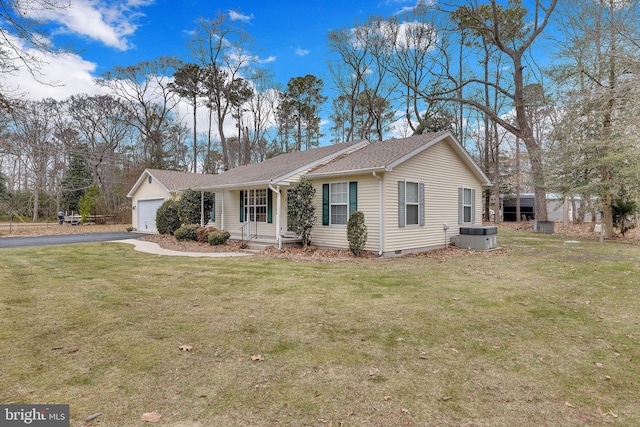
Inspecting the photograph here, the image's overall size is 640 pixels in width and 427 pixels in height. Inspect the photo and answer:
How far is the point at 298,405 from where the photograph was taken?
2.67m

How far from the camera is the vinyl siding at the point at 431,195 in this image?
10.8m

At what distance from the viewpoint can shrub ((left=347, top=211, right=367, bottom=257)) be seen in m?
10.5

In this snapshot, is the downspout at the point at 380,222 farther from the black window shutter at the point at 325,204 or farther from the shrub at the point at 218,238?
the shrub at the point at 218,238

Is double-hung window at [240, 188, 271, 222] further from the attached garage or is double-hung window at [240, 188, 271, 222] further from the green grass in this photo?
the green grass

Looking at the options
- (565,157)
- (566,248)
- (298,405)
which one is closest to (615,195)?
(565,157)

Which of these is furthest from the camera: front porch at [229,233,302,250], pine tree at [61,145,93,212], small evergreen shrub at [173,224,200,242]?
pine tree at [61,145,93,212]

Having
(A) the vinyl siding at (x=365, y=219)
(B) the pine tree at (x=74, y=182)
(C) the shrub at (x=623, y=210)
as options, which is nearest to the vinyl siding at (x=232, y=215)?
(A) the vinyl siding at (x=365, y=219)

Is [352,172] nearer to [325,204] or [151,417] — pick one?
[325,204]

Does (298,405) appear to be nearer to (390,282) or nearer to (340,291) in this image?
(340,291)

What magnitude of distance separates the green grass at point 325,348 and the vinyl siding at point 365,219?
3.63m

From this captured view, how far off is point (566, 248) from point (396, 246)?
259 inches

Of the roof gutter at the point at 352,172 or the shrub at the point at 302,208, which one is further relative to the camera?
the shrub at the point at 302,208

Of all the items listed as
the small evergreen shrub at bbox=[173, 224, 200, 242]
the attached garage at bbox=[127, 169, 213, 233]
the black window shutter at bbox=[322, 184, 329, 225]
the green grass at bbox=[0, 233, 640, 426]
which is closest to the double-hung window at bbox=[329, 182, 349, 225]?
the black window shutter at bbox=[322, 184, 329, 225]

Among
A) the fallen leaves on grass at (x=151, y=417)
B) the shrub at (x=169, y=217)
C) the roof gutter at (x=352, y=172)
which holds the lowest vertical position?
the fallen leaves on grass at (x=151, y=417)
